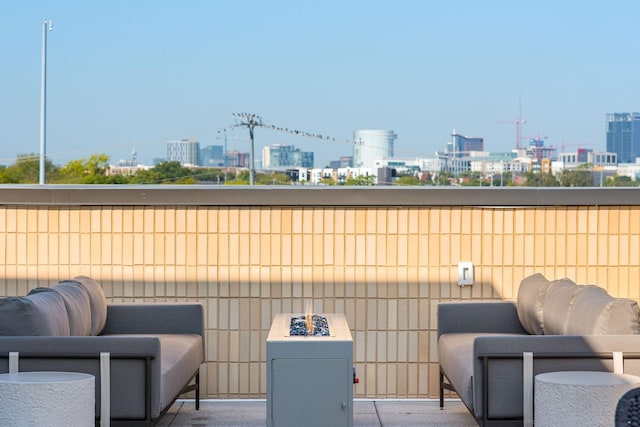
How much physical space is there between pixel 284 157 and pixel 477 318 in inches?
306

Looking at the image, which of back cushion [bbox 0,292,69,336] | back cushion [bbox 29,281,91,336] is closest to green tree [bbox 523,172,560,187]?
back cushion [bbox 29,281,91,336]

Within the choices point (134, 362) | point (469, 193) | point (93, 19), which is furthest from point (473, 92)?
point (134, 362)

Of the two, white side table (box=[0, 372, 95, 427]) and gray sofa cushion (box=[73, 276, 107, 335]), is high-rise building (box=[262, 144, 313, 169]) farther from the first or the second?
white side table (box=[0, 372, 95, 427])

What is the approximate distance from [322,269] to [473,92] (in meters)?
21.8

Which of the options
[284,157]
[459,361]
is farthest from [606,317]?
[284,157]

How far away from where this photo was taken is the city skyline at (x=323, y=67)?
23.5 m

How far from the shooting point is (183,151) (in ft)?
53.3

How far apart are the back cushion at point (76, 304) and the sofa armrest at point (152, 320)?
54 centimetres

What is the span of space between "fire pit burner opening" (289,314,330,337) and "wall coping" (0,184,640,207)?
1192 mm

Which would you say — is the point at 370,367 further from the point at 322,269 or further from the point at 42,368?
the point at 42,368

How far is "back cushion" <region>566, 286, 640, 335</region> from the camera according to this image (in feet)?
16.0

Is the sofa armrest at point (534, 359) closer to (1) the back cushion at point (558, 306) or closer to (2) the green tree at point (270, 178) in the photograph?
(1) the back cushion at point (558, 306)

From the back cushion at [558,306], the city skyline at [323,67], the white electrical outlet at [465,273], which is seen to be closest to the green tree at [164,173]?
the city skyline at [323,67]

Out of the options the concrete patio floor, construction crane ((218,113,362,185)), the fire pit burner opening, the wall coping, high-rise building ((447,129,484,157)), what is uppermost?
construction crane ((218,113,362,185))
